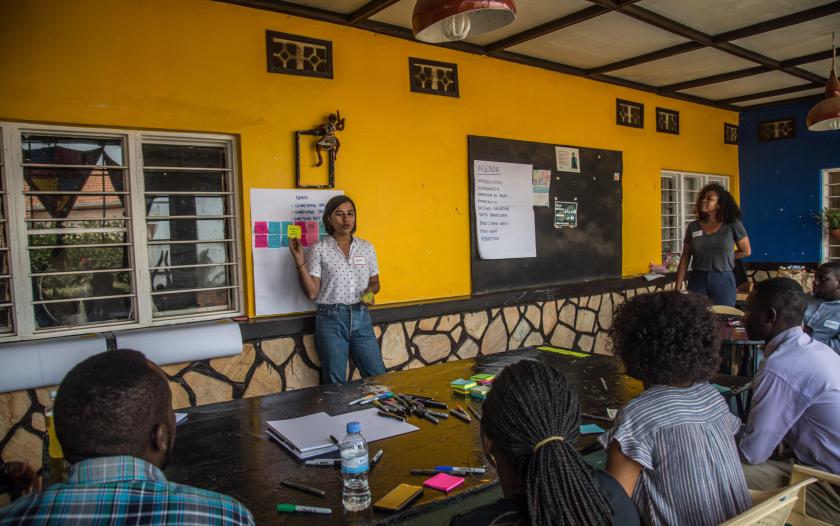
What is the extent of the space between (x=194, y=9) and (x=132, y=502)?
11.6ft

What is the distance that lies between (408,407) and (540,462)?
4.17 feet

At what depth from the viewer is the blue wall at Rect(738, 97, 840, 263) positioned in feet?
25.5

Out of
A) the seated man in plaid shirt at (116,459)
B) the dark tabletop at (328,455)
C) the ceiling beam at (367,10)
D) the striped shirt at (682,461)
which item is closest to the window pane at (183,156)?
the ceiling beam at (367,10)

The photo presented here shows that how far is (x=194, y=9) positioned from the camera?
3.82 meters

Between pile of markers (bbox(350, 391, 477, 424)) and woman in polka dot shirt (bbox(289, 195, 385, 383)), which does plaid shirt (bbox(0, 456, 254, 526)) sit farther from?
woman in polka dot shirt (bbox(289, 195, 385, 383))

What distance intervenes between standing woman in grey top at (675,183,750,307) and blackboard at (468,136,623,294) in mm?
1257

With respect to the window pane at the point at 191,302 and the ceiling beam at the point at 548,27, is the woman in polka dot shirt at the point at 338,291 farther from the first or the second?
the ceiling beam at the point at 548,27

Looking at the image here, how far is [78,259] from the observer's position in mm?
3568

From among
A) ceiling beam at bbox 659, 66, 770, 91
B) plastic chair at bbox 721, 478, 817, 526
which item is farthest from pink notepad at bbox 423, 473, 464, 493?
ceiling beam at bbox 659, 66, 770, 91

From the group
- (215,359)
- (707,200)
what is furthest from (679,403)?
(707,200)

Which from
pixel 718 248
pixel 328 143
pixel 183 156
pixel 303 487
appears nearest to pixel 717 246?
pixel 718 248

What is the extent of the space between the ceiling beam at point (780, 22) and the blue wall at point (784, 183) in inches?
136

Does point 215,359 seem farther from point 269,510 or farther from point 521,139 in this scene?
point 521,139

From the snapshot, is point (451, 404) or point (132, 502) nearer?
point (132, 502)
